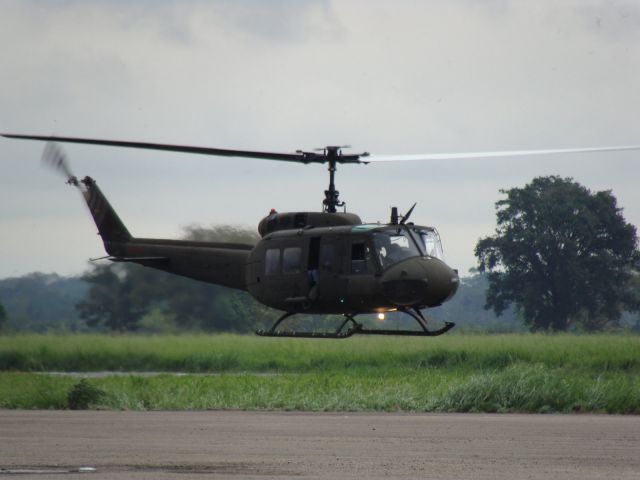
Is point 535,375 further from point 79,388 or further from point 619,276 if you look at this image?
point 619,276

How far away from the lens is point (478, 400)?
3250cm

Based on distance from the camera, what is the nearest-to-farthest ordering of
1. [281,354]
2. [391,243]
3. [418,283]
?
[418,283] → [391,243] → [281,354]

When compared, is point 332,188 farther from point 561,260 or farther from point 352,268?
point 561,260

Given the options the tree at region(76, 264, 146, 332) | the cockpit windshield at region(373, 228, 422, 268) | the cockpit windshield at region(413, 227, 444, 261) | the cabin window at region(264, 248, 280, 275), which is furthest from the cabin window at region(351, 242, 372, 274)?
the tree at region(76, 264, 146, 332)

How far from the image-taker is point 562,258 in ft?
261

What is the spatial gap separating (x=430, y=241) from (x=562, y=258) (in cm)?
5443

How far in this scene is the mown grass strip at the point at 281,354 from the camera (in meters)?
51.1

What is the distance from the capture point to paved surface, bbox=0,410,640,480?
1823 cm

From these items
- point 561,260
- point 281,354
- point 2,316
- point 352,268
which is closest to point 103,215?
point 352,268

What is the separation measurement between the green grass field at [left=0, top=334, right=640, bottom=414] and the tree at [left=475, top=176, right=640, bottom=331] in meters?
18.2

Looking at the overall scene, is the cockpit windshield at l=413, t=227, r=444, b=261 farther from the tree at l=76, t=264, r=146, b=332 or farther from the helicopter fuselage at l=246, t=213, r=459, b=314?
the tree at l=76, t=264, r=146, b=332

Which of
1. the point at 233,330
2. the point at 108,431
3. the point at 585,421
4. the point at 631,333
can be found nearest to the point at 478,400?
the point at 585,421

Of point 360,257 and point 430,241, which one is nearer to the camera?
point 360,257

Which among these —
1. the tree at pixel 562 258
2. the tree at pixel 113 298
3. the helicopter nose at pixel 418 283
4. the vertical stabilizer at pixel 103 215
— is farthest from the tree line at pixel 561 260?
Result: the helicopter nose at pixel 418 283
